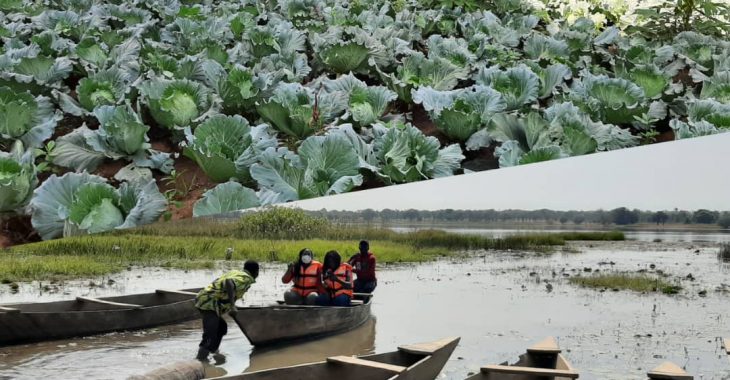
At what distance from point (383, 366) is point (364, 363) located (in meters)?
0.09

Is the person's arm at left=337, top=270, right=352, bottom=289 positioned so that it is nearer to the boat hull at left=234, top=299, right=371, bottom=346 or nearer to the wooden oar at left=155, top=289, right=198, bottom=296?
the boat hull at left=234, top=299, right=371, bottom=346

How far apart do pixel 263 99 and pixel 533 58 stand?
2011 millimetres

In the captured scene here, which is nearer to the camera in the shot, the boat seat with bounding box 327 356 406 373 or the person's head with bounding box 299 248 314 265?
the boat seat with bounding box 327 356 406 373

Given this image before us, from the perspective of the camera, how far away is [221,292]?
3.90m

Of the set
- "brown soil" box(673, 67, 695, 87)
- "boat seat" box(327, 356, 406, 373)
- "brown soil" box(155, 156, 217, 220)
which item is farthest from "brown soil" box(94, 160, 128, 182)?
"brown soil" box(673, 67, 695, 87)

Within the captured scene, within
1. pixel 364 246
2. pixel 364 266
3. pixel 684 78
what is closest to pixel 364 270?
pixel 364 266

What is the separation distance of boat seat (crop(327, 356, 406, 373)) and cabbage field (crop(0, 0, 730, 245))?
2.29 ft

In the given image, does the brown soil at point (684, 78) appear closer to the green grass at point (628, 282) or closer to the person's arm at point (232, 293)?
the green grass at point (628, 282)

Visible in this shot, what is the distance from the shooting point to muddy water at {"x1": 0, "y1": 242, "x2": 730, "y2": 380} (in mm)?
3721

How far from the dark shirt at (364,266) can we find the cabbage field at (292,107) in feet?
1.09

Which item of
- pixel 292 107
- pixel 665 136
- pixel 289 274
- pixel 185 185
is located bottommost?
pixel 289 274

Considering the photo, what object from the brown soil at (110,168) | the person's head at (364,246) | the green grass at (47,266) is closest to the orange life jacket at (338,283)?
the person's head at (364,246)

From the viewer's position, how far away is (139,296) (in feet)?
13.5

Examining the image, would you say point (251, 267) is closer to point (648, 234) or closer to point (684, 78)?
point (648, 234)
